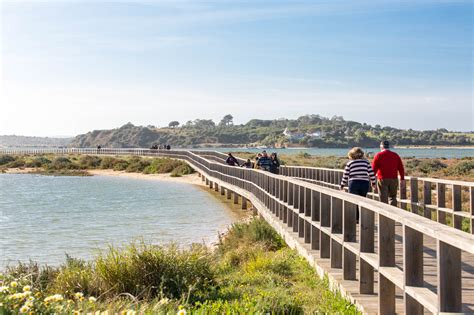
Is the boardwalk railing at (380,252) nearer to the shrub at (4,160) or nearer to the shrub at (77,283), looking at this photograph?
the shrub at (77,283)

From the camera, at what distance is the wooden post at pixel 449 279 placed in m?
4.11

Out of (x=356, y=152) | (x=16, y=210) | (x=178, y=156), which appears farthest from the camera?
(x=178, y=156)

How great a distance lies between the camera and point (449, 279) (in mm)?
4109

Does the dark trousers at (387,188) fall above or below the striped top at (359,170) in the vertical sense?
below

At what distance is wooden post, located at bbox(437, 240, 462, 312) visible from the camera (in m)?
4.11

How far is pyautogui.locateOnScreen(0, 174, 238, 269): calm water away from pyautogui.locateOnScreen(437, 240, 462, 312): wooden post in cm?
825

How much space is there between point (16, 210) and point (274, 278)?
88.2ft

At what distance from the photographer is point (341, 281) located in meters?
7.45

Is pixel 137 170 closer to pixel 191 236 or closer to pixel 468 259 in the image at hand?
pixel 191 236

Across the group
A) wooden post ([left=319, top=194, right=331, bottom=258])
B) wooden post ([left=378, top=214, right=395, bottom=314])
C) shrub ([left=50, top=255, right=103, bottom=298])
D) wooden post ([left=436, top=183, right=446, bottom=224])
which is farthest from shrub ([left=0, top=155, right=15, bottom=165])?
wooden post ([left=378, top=214, right=395, bottom=314])

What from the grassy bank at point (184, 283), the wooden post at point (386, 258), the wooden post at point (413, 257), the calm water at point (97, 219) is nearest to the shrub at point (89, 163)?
the calm water at point (97, 219)

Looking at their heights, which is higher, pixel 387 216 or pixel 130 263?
pixel 387 216

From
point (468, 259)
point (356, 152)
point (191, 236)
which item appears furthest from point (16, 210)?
point (468, 259)

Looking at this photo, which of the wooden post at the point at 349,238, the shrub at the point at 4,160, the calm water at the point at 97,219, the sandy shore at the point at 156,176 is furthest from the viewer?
the shrub at the point at 4,160
